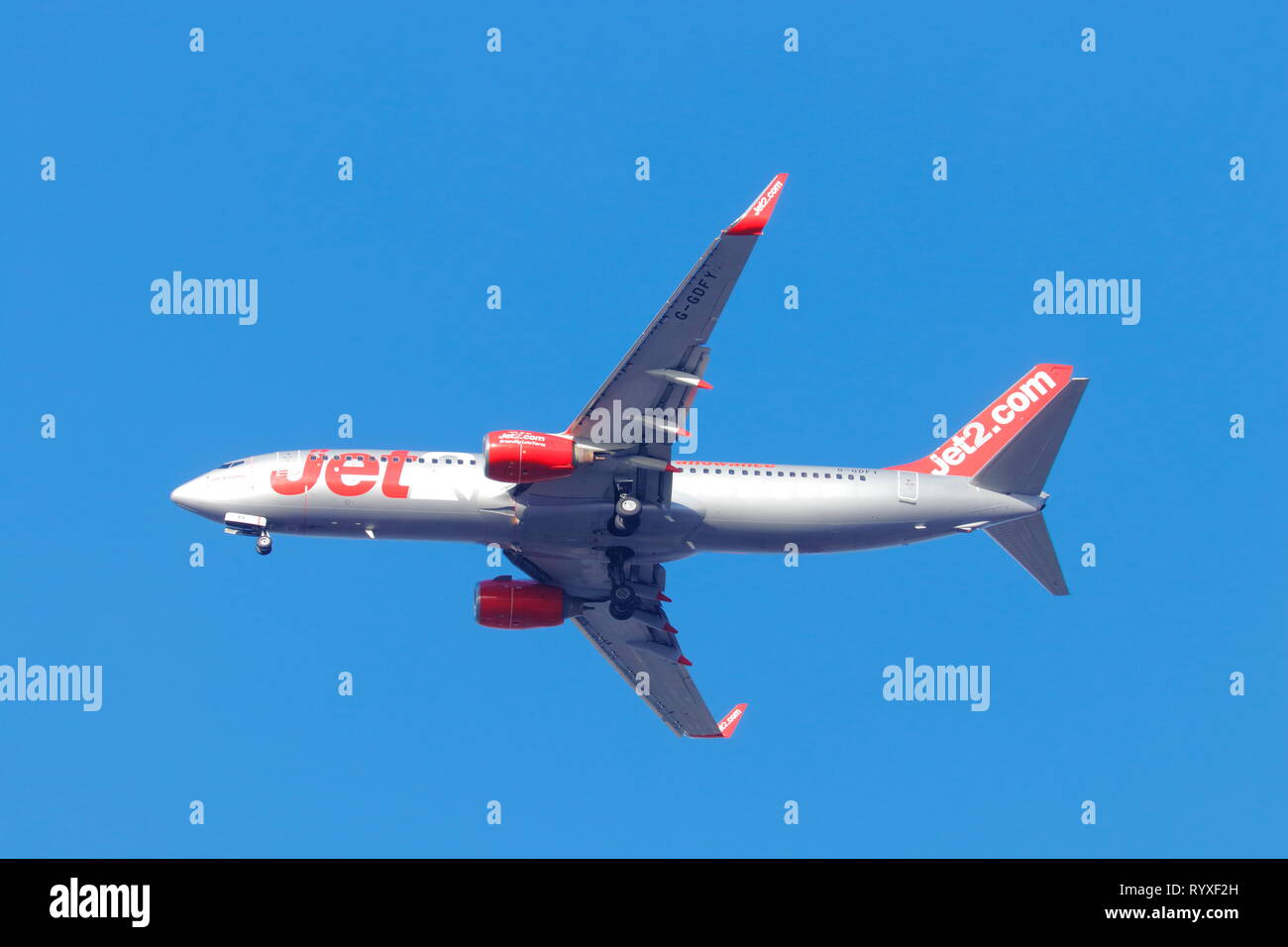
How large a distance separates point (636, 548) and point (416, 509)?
359 inches

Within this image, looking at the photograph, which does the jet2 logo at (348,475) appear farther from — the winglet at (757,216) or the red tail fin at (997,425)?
the red tail fin at (997,425)

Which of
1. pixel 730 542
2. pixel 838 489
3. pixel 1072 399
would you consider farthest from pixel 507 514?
pixel 1072 399

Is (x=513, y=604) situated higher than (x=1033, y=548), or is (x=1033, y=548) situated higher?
(x=1033, y=548)

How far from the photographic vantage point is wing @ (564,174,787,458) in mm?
52500

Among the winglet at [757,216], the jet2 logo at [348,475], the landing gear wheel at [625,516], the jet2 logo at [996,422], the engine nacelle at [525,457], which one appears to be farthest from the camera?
the jet2 logo at [996,422]

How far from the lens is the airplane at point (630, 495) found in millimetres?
58906

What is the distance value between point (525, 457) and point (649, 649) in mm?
15923

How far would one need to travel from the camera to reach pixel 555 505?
60750mm

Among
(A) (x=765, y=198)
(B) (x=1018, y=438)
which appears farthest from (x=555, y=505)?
(B) (x=1018, y=438)

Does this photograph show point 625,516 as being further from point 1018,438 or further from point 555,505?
point 1018,438

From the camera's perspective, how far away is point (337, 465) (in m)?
61.3

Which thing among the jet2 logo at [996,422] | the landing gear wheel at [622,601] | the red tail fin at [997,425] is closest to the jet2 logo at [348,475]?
the landing gear wheel at [622,601]

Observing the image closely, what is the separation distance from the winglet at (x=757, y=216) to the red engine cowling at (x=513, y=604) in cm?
2161
